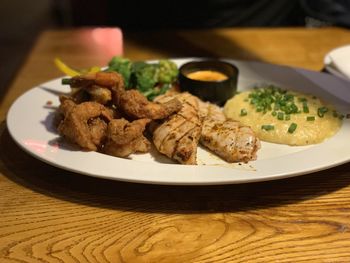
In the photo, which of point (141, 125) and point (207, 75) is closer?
point (141, 125)

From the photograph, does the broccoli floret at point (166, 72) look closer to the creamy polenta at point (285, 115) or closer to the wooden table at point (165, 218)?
the creamy polenta at point (285, 115)

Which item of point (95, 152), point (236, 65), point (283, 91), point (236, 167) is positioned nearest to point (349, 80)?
point (283, 91)

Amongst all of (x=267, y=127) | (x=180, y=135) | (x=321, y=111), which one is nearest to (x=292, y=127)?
(x=267, y=127)

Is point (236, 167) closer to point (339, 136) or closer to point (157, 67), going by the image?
point (339, 136)

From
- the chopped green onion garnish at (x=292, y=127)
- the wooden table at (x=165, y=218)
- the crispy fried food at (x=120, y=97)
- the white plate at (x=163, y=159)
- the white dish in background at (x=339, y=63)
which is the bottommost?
the wooden table at (x=165, y=218)

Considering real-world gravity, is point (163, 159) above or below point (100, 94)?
below

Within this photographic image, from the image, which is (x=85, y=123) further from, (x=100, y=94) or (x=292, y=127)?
(x=292, y=127)

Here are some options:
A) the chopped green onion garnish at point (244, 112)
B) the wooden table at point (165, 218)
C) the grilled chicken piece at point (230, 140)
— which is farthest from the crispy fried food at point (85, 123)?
the chopped green onion garnish at point (244, 112)
